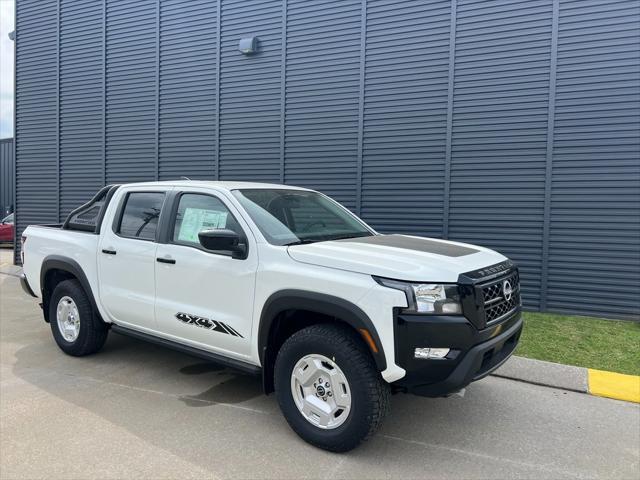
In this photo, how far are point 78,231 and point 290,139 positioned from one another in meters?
4.27

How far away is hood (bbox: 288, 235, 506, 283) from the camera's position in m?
3.07

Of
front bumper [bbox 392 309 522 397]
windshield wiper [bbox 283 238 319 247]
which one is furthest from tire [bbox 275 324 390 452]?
windshield wiper [bbox 283 238 319 247]

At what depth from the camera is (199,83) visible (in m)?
9.53

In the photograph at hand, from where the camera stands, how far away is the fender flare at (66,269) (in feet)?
16.4

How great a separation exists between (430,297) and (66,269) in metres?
3.98

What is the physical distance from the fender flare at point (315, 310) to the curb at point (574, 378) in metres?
2.39

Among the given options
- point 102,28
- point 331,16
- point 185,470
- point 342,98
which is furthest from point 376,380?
point 102,28

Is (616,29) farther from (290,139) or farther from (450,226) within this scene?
(290,139)

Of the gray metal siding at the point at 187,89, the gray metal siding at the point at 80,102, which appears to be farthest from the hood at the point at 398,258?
the gray metal siding at the point at 80,102

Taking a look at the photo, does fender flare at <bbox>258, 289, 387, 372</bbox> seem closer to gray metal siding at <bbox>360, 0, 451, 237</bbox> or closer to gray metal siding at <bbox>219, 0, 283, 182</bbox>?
gray metal siding at <bbox>360, 0, 451, 237</bbox>

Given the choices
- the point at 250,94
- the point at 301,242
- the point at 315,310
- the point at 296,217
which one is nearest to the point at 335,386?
the point at 315,310

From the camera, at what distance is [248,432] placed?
357 cm

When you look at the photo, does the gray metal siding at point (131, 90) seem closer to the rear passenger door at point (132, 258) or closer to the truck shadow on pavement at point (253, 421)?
the rear passenger door at point (132, 258)

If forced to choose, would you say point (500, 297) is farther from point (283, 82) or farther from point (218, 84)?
point (218, 84)
